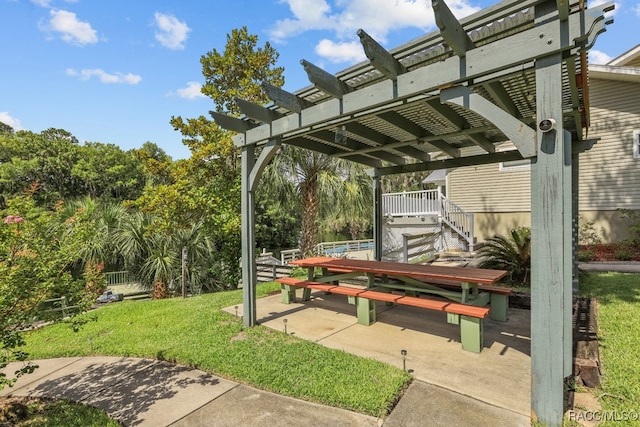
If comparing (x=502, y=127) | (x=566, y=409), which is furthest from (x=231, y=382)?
(x=502, y=127)

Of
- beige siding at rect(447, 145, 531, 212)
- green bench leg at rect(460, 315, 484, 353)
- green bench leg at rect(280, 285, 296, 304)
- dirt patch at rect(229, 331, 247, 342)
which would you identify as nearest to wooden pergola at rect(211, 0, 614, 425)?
green bench leg at rect(460, 315, 484, 353)

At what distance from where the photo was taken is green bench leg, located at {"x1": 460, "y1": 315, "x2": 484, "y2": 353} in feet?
12.2

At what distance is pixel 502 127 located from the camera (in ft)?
8.73

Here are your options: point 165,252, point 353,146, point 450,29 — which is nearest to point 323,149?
point 353,146

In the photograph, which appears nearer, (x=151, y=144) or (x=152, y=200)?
(x=152, y=200)

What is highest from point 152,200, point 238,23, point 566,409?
point 238,23

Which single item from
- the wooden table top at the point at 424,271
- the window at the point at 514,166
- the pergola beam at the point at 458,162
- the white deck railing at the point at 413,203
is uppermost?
the window at the point at 514,166

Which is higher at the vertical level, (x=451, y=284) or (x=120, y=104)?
(x=120, y=104)

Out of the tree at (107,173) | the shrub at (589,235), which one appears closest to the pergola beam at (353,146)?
the shrub at (589,235)

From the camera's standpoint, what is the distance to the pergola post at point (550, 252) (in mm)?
2391

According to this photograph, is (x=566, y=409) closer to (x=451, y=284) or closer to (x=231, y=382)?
(x=451, y=284)

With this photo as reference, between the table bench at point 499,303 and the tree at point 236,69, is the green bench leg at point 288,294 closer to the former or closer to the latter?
the table bench at point 499,303

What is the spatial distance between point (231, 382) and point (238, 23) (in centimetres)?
1125

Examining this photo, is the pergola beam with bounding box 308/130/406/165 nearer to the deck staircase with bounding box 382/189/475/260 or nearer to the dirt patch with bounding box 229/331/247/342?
the dirt patch with bounding box 229/331/247/342
